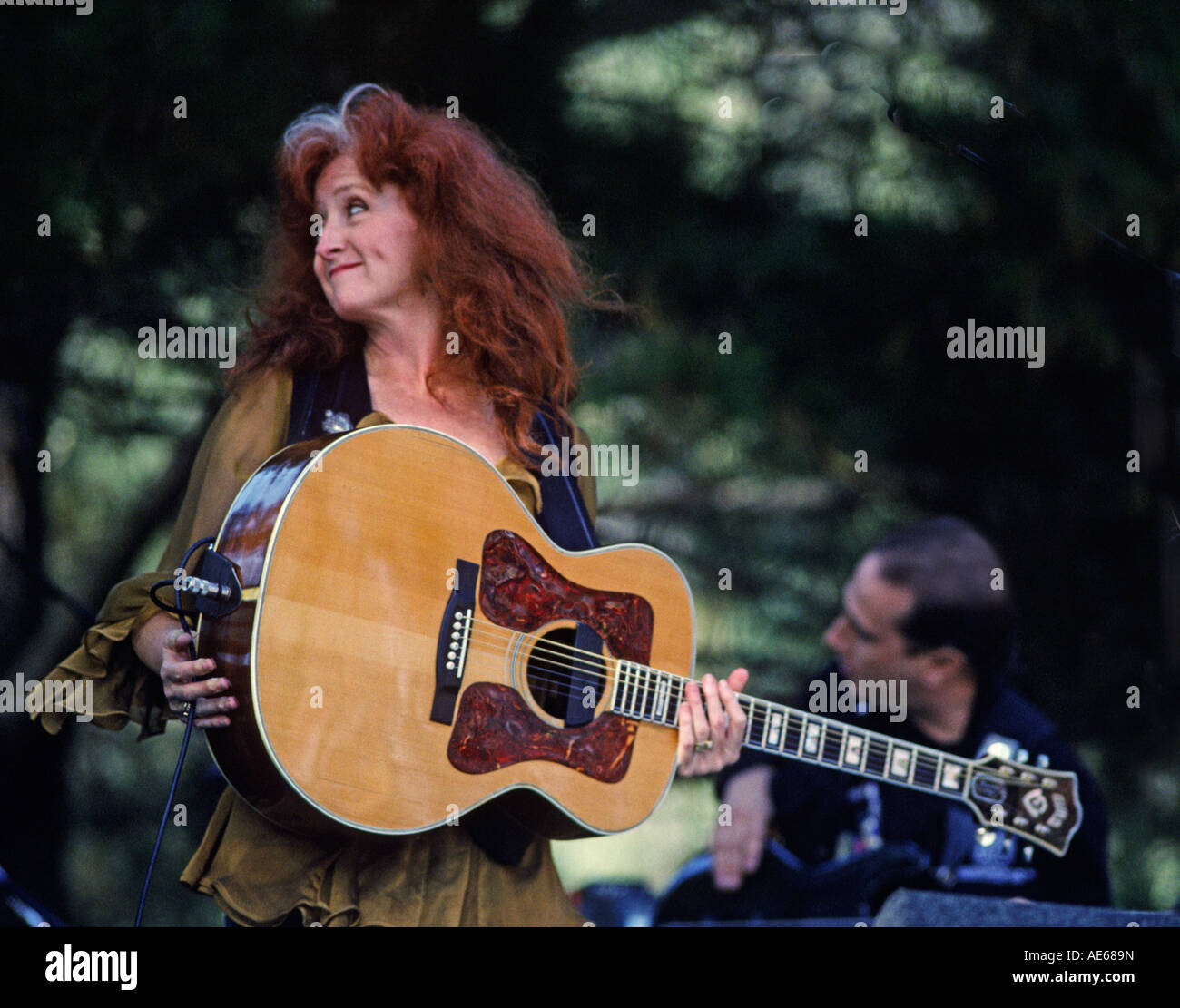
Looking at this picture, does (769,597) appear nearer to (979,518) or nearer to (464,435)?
(979,518)

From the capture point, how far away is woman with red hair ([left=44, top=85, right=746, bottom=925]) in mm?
1729

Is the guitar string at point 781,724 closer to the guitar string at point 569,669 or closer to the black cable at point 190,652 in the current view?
the guitar string at point 569,669

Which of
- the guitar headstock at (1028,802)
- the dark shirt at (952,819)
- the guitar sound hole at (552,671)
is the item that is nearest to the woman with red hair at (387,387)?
the guitar sound hole at (552,671)

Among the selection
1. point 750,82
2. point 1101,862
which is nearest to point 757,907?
point 1101,862

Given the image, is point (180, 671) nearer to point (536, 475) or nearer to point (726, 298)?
point (536, 475)

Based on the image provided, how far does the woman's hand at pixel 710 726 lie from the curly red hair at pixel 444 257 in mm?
488

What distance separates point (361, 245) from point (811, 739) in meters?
1.17

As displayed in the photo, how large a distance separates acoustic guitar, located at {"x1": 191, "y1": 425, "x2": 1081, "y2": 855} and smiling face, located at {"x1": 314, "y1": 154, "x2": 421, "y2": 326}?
0.84ft

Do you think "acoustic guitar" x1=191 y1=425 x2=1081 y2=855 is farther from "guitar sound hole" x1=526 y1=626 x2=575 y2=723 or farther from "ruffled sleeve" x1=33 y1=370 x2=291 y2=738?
"ruffled sleeve" x1=33 y1=370 x2=291 y2=738

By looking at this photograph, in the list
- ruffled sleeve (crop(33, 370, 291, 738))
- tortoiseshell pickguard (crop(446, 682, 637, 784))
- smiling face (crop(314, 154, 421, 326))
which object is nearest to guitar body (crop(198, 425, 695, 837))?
tortoiseshell pickguard (crop(446, 682, 637, 784))

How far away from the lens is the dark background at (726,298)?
3.18 m

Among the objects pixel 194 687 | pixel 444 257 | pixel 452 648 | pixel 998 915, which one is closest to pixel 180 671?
pixel 194 687

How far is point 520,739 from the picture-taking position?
6.12 feet
